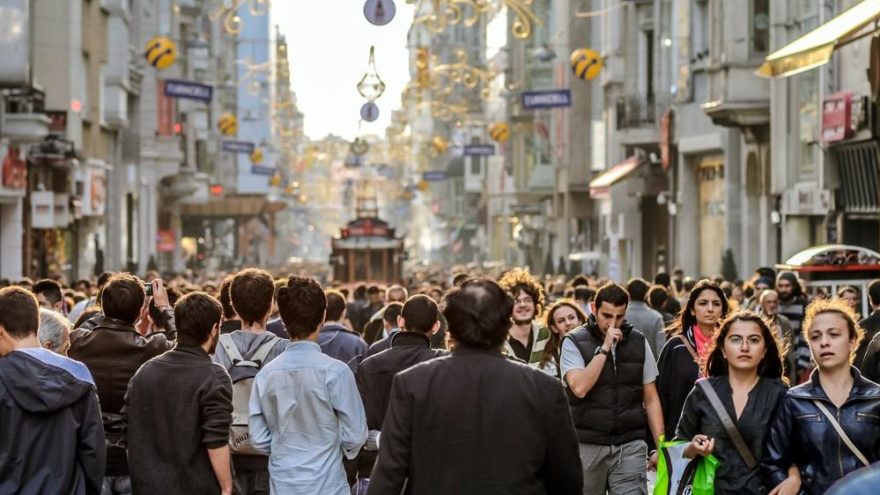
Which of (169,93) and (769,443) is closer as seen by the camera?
(769,443)

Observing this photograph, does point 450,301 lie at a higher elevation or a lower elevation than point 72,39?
lower

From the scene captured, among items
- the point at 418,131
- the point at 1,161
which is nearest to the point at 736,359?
the point at 1,161

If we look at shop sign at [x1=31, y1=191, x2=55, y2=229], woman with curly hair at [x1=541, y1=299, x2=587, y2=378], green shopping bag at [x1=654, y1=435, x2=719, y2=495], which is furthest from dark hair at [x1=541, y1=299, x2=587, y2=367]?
shop sign at [x1=31, y1=191, x2=55, y2=229]

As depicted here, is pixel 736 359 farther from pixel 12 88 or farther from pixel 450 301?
pixel 12 88

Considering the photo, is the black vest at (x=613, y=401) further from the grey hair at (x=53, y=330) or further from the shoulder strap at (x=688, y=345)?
the grey hair at (x=53, y=330)

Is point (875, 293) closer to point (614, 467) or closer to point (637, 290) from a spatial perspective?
point (637, 290)

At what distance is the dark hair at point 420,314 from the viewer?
1045cm

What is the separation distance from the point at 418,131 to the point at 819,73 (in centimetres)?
12478

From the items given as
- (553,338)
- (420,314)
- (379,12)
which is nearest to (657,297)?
(553,338)

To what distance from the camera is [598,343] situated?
10.9 meters

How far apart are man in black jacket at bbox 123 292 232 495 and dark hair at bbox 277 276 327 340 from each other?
371 mm

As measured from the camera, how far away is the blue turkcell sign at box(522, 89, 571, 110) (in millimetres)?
42125

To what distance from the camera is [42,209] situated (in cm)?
3838

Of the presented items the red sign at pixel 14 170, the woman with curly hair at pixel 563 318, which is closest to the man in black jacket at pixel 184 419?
the woman with curly hair at pixel 563 318
